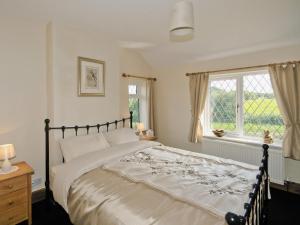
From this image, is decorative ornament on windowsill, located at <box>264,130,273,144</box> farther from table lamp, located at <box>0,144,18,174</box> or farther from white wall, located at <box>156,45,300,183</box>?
table lamp, located at <box>0,144,18,174</box>

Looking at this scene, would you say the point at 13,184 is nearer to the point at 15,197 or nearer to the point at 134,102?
the point at 15,197

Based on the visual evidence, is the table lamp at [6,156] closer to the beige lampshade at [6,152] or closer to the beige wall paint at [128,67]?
the beige lampshade at [6,152]

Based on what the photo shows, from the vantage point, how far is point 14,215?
1.98 m

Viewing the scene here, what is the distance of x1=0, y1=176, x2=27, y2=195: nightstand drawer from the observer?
190cm

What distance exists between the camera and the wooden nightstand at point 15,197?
1912 mm

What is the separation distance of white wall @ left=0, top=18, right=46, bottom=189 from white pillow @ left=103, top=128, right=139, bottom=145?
0.89 m

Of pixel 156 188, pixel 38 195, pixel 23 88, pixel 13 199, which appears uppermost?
pixel 23 88

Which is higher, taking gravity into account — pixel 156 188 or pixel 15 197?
pixel 156 188

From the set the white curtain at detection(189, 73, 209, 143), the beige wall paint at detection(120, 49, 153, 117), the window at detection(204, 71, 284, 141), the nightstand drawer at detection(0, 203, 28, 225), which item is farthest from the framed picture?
the window at detection(204, 71, 284, 141)

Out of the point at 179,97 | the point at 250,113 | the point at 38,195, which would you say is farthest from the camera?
the point at 179,97

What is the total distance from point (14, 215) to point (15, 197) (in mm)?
178

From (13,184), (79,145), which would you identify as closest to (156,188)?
(79,145)

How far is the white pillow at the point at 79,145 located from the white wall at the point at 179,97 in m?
1.86

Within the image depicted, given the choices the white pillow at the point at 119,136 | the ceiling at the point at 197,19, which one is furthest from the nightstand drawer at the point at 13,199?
the ceiling at the point at 197,19
